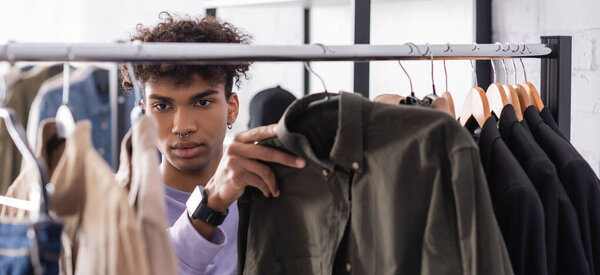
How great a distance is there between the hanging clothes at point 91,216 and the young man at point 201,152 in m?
0.24

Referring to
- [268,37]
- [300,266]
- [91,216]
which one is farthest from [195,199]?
[268,37]

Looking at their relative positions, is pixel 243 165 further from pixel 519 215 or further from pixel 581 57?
pixel 581 57

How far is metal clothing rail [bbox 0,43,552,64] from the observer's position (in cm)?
69

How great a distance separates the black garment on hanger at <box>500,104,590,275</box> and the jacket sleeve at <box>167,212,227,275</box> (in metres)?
0.44

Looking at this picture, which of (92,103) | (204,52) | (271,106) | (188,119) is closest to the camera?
(204,52)

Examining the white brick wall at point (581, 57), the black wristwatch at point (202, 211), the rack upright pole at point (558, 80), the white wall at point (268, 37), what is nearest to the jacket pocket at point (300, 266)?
the black wristwatch at point (202, 211)

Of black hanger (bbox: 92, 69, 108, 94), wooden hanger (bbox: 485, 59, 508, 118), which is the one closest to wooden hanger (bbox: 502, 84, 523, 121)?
wooden hanger (bbox: 485, 59, 508, 118)

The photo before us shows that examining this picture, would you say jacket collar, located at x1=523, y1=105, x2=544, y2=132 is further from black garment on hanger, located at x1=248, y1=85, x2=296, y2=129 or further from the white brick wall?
black garment on hanger, located at x1=248, y1=85, x2=296, y2=129

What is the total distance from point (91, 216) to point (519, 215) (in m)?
0.55

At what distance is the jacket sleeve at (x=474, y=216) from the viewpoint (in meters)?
0.81

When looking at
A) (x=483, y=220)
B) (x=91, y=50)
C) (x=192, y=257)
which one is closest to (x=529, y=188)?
(x=483, y=220)

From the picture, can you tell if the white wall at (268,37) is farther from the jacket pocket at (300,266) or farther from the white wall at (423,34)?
the jacket pocket at (300,266)

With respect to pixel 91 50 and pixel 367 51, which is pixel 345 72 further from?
pixel 91 50

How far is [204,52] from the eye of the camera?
765 millimetres
